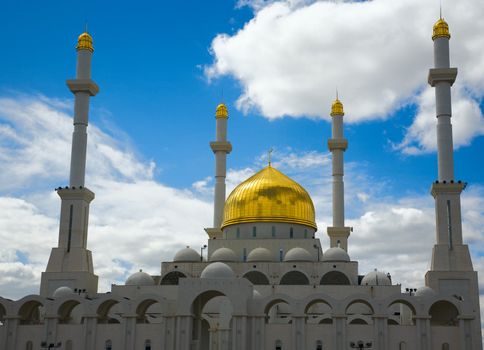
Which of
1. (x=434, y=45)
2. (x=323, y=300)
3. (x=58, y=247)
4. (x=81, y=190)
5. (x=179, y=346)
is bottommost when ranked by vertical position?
(x=179, y=346)

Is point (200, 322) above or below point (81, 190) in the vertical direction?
below

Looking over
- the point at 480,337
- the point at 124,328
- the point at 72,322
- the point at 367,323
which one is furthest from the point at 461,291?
the point at 72,322

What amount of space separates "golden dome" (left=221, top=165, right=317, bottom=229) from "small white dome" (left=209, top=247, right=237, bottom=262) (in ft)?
11.6

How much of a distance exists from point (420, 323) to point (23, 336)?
883 inches

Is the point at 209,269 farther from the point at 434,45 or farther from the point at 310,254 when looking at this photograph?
the point at 434,45

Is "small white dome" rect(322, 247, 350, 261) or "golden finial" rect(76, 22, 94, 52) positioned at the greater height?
"golden finial" rect(76, 22, 94, 52)

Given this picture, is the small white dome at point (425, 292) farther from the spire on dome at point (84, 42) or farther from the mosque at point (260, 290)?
the spire on dome at point (84, 42)

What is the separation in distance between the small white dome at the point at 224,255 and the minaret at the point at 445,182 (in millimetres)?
12780

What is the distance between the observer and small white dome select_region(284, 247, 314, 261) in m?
44.3

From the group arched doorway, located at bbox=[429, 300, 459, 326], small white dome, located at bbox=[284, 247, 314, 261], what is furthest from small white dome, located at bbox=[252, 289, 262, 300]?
arched doorway, located at bbox=[429, 300, 459, 326]

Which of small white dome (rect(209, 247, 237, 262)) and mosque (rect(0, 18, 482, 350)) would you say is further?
small white dome (rect(209, 247, 237, 262))

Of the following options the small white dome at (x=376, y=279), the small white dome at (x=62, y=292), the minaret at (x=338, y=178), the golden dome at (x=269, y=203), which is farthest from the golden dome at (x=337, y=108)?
the small white dome at (x=62, y=292)

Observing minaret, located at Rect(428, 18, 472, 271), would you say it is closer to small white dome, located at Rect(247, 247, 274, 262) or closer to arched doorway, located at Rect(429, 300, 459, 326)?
arched doorway, located at Rect(429, 300, 459, 326)

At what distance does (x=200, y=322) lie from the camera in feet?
131
